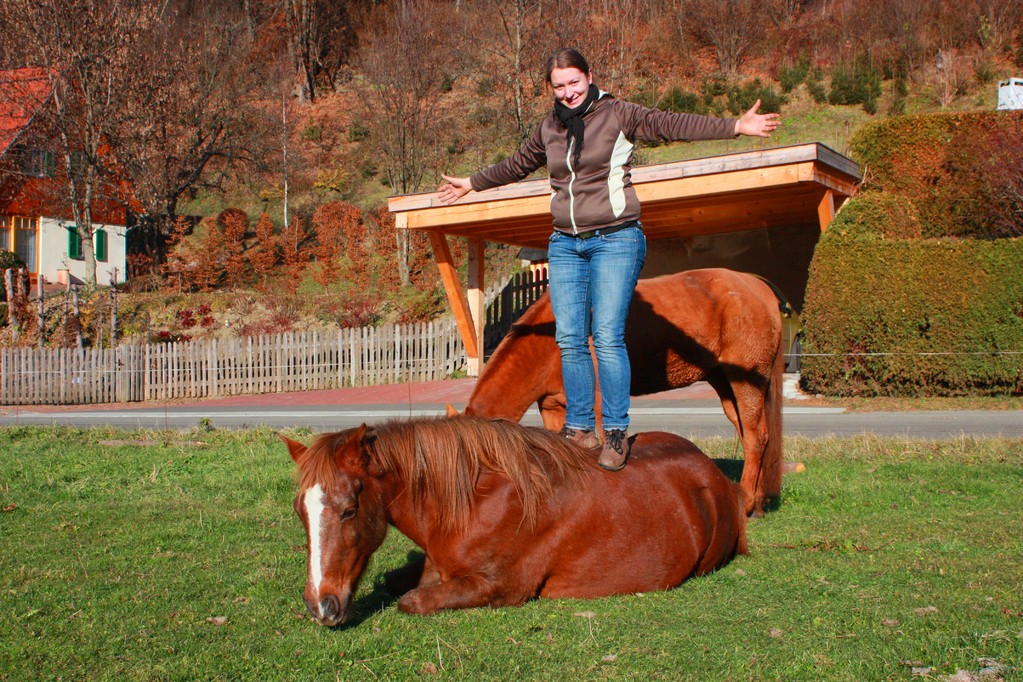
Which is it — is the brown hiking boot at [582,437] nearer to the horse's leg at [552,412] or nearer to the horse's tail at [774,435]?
the horse's leg at [552,412]

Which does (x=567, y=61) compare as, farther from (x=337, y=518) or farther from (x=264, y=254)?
(x=264, y=254)

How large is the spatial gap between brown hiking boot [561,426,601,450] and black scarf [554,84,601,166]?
5.02 ft

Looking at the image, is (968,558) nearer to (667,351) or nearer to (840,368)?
(667,351)

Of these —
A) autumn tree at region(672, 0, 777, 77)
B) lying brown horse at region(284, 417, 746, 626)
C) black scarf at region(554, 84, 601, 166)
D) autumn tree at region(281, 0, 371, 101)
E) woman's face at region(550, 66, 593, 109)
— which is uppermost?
autumn tree at region(281, 0, 371, 101)

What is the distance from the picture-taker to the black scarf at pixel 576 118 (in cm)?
537

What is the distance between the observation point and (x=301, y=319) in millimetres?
29297

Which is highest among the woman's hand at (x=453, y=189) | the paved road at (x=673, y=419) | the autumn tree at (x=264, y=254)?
the autumn tree at (x=264, y=254)

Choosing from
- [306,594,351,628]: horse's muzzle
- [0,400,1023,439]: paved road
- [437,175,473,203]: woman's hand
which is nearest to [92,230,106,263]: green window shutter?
[0,400,1023,439]: paved road

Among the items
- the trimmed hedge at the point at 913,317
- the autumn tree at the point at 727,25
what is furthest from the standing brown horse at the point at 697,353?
the autumn tree at the point at 727,25

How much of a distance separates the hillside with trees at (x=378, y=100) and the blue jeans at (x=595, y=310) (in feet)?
73.4

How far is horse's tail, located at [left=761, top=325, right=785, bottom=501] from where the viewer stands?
6.80 meters

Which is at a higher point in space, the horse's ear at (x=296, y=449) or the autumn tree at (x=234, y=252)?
the autumn tree at (x=234, y=252)

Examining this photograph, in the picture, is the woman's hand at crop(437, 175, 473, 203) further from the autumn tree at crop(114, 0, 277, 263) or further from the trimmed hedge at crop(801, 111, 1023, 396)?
the autumn tree at crop(114, 0, 277, 263)

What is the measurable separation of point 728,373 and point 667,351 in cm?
56
